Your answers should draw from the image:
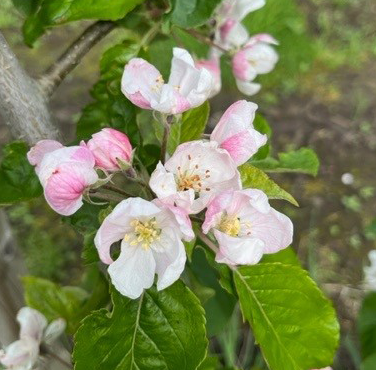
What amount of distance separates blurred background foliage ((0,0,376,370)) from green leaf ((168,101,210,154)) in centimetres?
96

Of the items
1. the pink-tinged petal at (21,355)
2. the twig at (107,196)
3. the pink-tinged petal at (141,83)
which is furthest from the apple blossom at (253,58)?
the pink-tinged petal at (21,355)

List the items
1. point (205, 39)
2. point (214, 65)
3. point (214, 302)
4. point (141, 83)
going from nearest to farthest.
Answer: point (141, 83) < point (205, 39) < point (214, 65) < point (214, 302)

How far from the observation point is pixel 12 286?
4.40 ft

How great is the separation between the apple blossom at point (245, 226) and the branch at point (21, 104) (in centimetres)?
27

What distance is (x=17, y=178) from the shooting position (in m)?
0.83

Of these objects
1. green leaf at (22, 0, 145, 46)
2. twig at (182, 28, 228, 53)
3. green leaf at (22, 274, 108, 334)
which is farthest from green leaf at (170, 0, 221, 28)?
green leaf at (22, 274, 108, 334)

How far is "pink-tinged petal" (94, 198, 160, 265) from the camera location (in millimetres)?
623

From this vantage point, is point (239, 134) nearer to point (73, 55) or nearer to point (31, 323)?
point (73, 55)

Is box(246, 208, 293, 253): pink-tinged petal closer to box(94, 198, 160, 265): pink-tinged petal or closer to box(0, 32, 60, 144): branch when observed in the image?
box(94, 198, 160, 265): pink-tinged petal

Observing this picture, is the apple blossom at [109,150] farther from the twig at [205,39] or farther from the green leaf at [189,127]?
Result: the twig at [205,39]

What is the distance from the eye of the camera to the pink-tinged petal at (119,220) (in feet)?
2.05

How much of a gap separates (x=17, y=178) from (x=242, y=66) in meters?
0.41

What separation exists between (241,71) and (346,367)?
3.64ft

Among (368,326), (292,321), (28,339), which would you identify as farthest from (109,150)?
(368,326)
